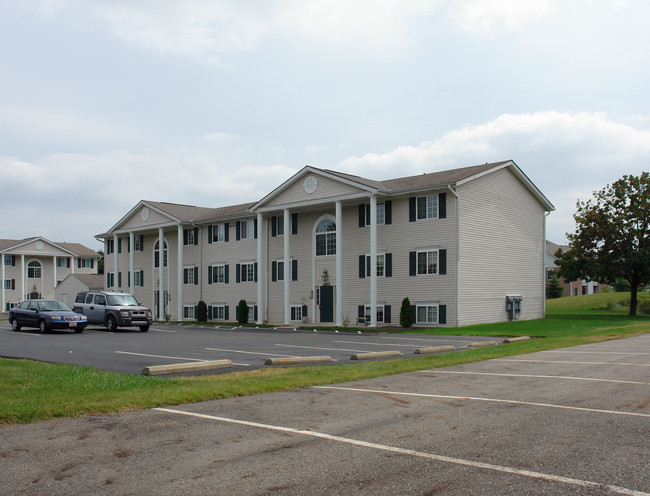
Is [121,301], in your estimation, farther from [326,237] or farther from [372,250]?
[372,250]

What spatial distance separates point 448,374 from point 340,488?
7.59m

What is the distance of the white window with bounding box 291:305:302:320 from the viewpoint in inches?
1527

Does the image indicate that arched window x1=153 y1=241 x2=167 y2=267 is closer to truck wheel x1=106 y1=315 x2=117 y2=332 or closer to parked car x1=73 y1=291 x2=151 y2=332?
parked car x1=73 y1=291 x2=151 y2=332

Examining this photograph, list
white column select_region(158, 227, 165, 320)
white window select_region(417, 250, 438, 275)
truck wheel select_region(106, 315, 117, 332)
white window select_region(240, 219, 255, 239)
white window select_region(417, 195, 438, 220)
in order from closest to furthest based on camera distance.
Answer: truck wheel select_region(106, 315, 117, 332) → white window select_region(417, 250, 438, 275) → white window select_region(417, 195, 438, 220) → white window select_region(240, 219, 255, 239) → white column select_region(158, 227, 165, 320)

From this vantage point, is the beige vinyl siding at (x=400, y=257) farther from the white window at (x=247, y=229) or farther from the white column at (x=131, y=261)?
the white column at (x=131, y=261)

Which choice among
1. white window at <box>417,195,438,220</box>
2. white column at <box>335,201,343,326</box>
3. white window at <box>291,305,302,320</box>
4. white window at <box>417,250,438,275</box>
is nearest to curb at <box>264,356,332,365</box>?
white window at <box>417,250,438,275</box>

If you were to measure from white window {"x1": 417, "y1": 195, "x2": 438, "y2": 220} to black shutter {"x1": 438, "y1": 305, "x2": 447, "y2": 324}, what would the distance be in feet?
15.0

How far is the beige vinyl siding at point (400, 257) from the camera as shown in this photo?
31109 mm

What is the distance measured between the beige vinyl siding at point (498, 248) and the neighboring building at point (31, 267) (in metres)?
55.4

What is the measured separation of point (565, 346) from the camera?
1908 centimetres

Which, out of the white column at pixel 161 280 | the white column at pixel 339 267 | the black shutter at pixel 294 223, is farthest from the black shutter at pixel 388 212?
the white column at pixel 161 280

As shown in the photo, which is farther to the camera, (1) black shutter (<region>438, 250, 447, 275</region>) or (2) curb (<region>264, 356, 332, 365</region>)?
(1) black shutter (<region>438, 250, 447, 275</region>)

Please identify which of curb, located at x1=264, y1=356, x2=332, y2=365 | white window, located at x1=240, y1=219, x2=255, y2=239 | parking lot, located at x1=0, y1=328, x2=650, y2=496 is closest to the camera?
parking lot, located at x1=0, y1=328, x2=650, y2=496

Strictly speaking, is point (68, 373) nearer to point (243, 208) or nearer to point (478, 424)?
point (478, 424)
